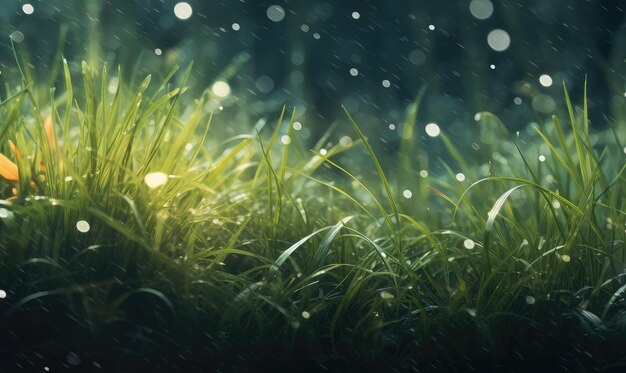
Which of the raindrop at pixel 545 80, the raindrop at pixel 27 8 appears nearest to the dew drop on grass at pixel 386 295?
the raindrop at pixel 545 80

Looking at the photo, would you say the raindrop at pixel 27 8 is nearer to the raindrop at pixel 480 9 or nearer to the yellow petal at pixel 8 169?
the raindrop at pixel 480 9

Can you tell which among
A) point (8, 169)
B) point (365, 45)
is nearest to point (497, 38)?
point (365, 45)

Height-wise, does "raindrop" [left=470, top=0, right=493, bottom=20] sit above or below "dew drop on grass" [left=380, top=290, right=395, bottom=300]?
above

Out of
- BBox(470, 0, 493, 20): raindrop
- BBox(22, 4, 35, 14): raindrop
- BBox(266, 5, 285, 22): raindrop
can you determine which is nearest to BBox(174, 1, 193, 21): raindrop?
BBox(266, 5, 285, 22): raindrop

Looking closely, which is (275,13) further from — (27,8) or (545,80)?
(545,80)

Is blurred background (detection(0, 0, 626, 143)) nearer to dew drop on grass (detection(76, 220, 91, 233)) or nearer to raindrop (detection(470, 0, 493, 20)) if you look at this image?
raindrop (detection(470, 0, 493, 20))

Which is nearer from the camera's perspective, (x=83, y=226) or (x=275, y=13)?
(x=83, y=226)

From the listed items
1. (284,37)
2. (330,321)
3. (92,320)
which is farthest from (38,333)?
(284,37)
